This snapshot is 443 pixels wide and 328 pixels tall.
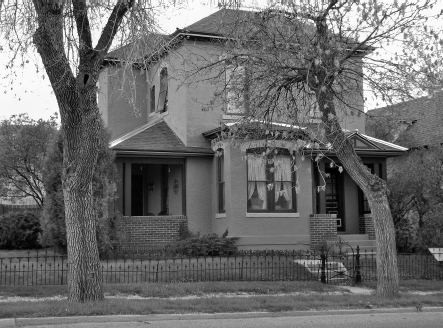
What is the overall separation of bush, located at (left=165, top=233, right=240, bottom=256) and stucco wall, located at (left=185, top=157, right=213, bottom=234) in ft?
7.87

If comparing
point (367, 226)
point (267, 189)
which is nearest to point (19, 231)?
point (267, 189)

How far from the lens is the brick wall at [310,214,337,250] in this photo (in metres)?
19.8

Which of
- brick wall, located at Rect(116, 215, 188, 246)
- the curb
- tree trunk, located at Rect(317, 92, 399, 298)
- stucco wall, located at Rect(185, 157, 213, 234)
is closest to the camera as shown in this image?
the curb

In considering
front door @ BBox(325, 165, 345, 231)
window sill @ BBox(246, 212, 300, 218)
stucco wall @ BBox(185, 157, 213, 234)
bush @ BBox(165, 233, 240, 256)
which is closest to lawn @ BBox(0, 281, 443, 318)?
bush @ BBox(165, 233, 240, 256)

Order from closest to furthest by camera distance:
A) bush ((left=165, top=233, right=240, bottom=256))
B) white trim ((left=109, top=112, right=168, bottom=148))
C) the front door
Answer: bush ((left=165, top=233, right=240, bottom=256)) < white trim ((left=109, top=112, right=168, bottom=148)) < the front door

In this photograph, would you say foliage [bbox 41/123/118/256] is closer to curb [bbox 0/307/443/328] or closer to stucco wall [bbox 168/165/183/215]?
stucco wall [bbox 168/165/183/215]

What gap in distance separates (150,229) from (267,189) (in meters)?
4.00

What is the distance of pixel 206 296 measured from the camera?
12.7 metres

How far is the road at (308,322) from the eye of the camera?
10062 millimetres

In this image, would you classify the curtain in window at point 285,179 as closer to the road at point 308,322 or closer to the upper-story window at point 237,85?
the upper-story window at point 237,85

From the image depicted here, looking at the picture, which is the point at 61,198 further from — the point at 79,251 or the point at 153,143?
the point at 79,251

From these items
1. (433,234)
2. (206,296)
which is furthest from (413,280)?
(206,296)

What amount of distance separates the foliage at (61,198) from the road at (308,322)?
22.2 ft

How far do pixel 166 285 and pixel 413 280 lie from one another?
663 cm
